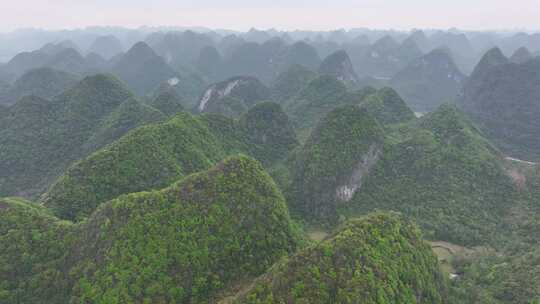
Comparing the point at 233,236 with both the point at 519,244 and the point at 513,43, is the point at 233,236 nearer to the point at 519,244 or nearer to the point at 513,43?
the point at 519,244

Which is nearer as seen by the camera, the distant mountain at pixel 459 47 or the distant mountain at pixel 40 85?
the distant mountain at pixel 40 85

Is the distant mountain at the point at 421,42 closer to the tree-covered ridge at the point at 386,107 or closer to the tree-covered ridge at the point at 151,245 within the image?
the tree-covered ridge at the point at 386,107

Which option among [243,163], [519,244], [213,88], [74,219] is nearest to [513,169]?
[519,244]

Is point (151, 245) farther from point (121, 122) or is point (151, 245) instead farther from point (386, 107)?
point (386, 107)

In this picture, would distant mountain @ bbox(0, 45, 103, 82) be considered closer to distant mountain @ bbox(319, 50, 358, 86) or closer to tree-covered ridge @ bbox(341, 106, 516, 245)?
distant mountain @ bbox(319, 50, 358, 86)

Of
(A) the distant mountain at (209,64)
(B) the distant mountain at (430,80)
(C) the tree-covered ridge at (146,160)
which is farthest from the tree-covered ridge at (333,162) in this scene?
(A) the distant mountain at (209,64)

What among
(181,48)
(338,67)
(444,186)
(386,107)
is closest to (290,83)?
(338,67)
